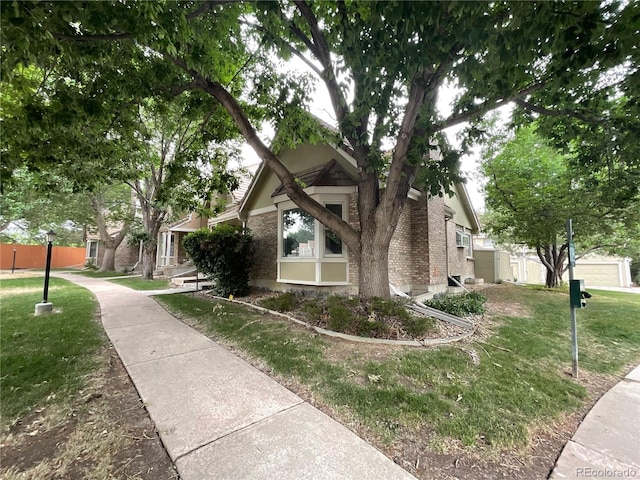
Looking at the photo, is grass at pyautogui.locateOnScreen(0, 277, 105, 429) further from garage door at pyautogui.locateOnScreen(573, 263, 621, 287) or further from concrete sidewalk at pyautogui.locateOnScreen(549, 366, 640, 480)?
garage door at pyautogui.locateOnScreen(573, 263, 621, 287)

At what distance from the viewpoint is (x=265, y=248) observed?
10.9 m

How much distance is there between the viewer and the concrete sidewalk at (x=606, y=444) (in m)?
2.29

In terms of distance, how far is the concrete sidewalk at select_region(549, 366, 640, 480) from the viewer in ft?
7.50

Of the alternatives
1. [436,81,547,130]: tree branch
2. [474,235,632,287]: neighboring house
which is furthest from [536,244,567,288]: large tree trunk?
[436,81,547,130]: tree branch

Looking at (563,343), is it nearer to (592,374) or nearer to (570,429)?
(592,374)

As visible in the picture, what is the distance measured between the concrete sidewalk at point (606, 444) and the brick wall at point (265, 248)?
8.60 meters

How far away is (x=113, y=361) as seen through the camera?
4.34 meters

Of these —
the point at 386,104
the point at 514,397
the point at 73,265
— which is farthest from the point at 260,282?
the point at 73,265

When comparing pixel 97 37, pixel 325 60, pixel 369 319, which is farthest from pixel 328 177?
pixel 97 37

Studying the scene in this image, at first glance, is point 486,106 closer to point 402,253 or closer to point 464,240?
point 402,253

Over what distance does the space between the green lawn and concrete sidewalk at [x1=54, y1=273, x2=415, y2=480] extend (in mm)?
384

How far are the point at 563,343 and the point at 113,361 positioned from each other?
8.35 m

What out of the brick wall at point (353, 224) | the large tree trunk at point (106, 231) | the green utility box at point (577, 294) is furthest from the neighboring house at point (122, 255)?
the green utility box at point (577, 294)

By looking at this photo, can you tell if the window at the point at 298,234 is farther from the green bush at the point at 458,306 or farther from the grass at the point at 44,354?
the grass at the point at 44,354
